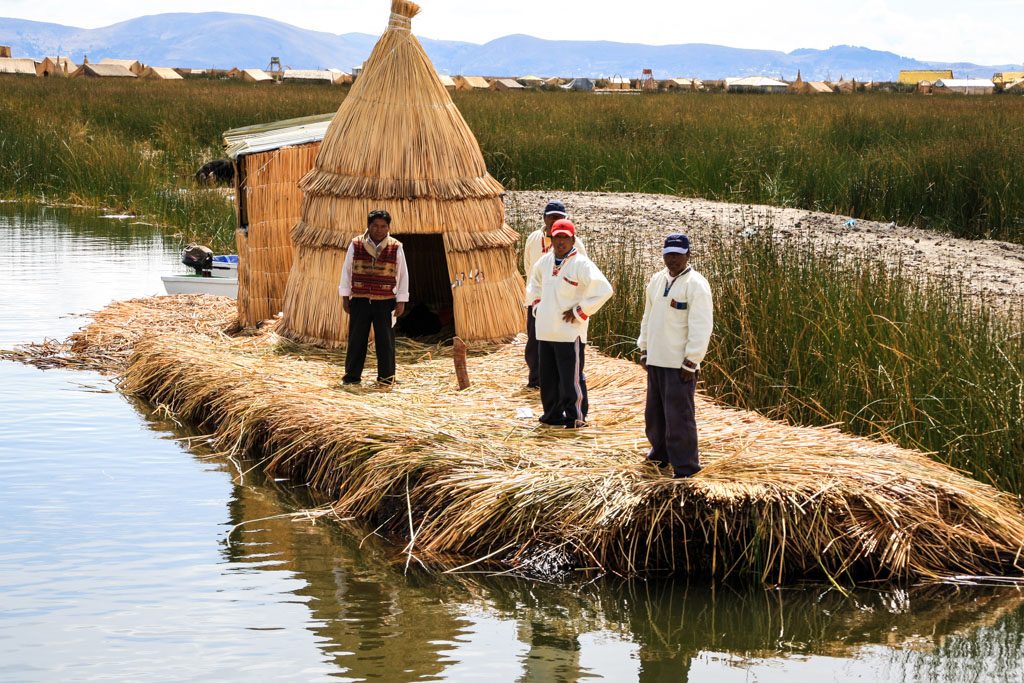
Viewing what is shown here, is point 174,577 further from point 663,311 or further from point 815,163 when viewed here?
point 815,163

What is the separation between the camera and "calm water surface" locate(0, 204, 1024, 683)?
572 centimetres

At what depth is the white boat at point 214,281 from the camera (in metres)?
14.2

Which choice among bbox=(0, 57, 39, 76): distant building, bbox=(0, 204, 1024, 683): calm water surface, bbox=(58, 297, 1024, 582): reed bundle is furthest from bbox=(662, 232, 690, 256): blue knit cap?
bbox=(0, 57, 39, 76): distant building

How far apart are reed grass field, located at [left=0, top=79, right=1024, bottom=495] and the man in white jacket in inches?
62.4

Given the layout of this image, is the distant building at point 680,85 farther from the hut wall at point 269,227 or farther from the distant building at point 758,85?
the hut wall at point 269,227

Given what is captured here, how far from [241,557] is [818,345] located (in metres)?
4.28

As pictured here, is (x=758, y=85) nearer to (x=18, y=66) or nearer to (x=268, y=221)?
(x=18, y=66)

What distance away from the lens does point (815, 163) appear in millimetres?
19953

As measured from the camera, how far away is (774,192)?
19.4m

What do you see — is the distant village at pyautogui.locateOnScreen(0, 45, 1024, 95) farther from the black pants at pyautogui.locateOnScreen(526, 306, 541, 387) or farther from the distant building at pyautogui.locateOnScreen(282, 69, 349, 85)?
the black pants at pyautogui.locateOnScreen(526, 306, 541, 387)

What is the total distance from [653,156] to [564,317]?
15120 mm

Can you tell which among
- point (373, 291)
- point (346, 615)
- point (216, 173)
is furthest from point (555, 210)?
point (216, 173)

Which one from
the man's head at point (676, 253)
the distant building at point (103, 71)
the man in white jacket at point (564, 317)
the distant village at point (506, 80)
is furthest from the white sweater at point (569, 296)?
the distant building at point (103, 71)

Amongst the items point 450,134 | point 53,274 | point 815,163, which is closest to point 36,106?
point 53,274
